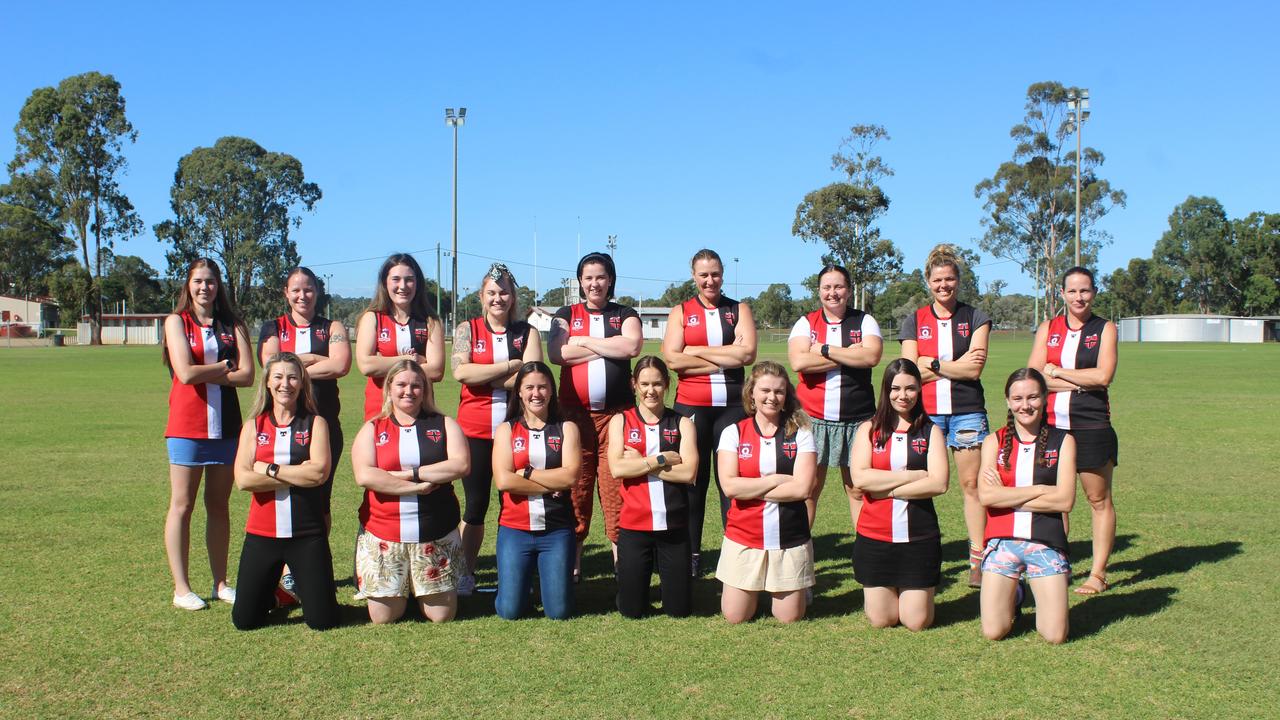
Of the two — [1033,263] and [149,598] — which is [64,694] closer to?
[149,598]

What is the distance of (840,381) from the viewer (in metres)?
5.43

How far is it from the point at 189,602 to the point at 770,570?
9.79ft

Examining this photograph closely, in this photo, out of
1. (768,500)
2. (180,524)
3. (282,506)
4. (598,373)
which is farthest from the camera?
(598,373)

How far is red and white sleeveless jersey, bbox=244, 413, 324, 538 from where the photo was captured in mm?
4664

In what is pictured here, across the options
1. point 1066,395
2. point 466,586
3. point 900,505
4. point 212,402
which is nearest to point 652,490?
point 466,586

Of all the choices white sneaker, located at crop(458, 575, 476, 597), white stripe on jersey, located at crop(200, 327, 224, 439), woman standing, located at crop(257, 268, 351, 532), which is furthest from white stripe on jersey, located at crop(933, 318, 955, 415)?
white stripe on jersey, located at crop(200, 327, 224, 439)

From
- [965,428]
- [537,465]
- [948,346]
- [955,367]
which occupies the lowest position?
[537,465]

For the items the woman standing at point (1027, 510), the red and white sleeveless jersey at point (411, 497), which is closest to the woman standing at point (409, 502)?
the red and white sleeveless jersey at point (411, 497)

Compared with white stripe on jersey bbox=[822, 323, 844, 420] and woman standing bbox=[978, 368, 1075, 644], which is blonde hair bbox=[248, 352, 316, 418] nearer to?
white stripe on jersey bbox=[822, 323, 844, 420]

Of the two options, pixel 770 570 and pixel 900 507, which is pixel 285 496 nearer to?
pixel 770 570

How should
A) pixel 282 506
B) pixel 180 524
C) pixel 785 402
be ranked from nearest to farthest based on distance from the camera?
pixel 282 506 → pixel 785 402 → pixel 180 524

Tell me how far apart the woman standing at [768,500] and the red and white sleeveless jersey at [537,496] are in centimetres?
83

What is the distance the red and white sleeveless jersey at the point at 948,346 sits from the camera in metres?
5.42

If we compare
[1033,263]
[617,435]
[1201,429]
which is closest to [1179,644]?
[617,435]
